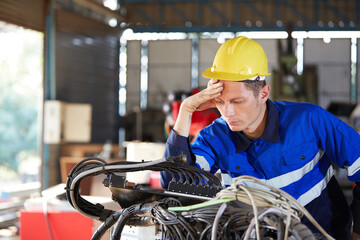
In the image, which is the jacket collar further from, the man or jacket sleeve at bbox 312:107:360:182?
jacket sleeve at bbox 312:107:360:182

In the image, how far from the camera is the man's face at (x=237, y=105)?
187cm

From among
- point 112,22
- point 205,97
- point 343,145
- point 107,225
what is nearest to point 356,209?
point 343,145

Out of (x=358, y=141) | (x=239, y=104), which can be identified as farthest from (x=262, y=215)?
(x=358, y=141)

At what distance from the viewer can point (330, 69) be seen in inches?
555

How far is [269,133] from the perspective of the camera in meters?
2.00

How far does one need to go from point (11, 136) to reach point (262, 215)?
13563 millimetres

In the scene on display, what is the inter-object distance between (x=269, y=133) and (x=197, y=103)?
36 cm

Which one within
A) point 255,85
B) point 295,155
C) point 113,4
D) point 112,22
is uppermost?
point 113,4

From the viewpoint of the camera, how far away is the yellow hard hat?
192 cm

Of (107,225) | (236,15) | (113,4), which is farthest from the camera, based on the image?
(236,15)

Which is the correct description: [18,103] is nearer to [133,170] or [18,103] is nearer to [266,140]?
[266,140]

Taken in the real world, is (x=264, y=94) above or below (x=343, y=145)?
above

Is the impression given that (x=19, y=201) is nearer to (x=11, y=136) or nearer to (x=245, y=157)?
(x=245, y=157)

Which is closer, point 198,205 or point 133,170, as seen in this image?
point 198,205
